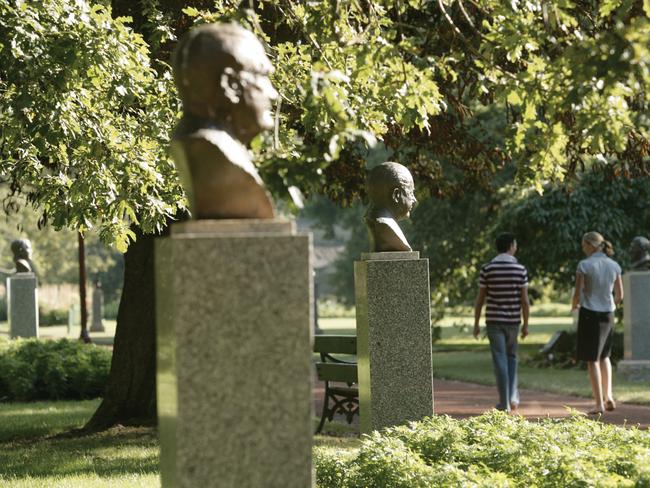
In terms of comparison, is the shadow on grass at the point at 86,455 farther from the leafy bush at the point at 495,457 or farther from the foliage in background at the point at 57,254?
the foliage in background at the point at 57,254

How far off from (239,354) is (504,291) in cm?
744

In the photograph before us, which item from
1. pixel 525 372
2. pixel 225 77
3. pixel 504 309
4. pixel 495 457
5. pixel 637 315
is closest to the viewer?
pixel 225 77

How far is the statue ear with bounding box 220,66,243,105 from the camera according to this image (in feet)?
16.0

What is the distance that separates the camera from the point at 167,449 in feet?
16.3

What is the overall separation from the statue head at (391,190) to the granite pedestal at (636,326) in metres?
9.30

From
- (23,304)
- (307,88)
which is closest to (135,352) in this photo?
(307,88)

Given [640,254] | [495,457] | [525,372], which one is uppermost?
[640,254]

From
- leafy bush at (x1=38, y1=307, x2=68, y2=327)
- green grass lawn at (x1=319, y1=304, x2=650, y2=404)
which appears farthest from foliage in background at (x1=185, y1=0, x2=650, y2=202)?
leafy bush at (x1=38, y1=307, x2=68, y2=327)

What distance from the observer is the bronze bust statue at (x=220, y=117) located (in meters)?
4.86

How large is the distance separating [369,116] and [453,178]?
1643cm

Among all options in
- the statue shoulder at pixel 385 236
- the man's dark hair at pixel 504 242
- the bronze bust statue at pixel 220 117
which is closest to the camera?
the bronze bust statue at pixel 220 117

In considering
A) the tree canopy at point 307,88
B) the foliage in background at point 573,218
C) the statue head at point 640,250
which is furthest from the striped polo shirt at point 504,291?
the foliage in background at point 573,218

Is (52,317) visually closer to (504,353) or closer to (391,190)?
(504,353)

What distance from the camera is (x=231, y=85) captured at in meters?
4.93
